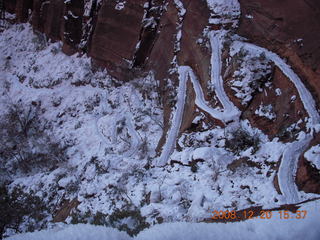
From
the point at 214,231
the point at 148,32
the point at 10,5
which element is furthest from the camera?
the point at 10,5

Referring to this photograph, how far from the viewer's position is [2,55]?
17.0 metres

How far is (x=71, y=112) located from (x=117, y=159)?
478 cm

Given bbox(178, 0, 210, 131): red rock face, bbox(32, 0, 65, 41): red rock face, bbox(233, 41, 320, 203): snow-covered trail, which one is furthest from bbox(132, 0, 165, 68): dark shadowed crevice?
bbox(233, 41, 320, 203): snow-covered trail

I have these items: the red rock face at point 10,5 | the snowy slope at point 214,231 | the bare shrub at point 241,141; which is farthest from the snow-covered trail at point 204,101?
the red rock face at point 10,5

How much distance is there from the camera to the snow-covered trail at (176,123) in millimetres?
8395

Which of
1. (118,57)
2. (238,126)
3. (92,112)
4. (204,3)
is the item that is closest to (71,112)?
→ (92,112)

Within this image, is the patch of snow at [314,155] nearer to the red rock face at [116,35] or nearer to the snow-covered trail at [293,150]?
the snow-covered trail at [293,150]

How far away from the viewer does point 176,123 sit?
910cm

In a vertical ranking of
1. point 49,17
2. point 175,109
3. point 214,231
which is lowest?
point 214,231

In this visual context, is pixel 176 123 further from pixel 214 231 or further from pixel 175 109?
pixel 214 231

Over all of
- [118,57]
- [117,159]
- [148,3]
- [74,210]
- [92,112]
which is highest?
[148,3]

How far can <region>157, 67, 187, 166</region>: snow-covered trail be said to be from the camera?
8.39 metres

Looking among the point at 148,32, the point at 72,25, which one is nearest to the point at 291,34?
the point at 148,32

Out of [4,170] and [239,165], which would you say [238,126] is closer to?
[239,165]
